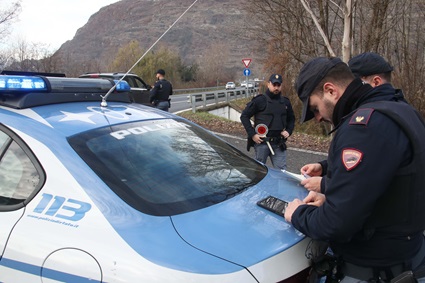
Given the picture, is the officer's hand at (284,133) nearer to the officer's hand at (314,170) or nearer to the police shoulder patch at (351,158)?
the officer's hand at (314,170)

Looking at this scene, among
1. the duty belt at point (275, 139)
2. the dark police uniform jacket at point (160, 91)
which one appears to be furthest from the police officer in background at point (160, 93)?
the duty belt at point (275, 139)

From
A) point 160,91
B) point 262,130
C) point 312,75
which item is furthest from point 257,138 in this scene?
point 160,91

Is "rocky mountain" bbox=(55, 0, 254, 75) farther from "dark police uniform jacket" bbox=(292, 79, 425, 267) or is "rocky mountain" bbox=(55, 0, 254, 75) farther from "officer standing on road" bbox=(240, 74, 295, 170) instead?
"dark police uniform jacket" bbox=(292, 79, 425, 267)

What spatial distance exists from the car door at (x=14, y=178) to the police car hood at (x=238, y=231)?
722 mm

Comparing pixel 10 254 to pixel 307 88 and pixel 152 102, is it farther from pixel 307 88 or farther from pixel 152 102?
pixel 152 102

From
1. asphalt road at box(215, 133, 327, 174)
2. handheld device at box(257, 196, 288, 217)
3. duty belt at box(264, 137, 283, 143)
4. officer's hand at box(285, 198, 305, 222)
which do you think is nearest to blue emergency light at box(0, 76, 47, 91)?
handheld device at box(257, 196, 288, 217)

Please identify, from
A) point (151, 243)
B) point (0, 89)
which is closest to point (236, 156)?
point (151, 243)

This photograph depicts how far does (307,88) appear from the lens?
164cm

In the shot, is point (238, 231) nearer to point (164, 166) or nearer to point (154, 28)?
point (164, 166)

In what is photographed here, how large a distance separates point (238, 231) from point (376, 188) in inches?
23.7

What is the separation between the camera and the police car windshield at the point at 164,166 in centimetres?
180

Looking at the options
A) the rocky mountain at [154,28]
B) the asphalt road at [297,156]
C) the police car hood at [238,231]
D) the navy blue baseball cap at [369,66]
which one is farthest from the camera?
the rocky mountain at [154,28]

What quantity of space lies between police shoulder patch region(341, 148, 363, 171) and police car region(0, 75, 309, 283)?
44 centimetres

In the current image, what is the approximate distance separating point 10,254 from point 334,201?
54.2 inches
